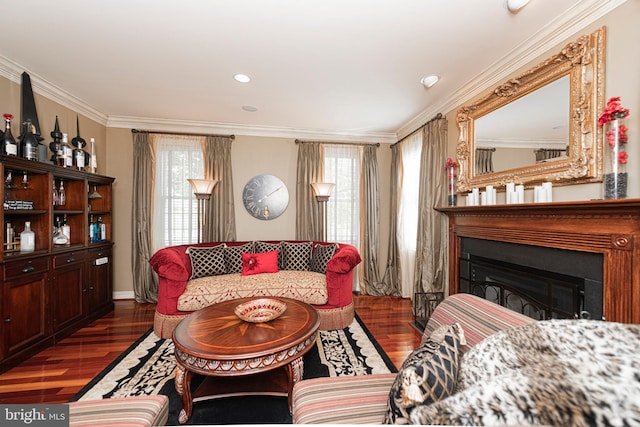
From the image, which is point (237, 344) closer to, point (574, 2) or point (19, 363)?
point (19, 363)

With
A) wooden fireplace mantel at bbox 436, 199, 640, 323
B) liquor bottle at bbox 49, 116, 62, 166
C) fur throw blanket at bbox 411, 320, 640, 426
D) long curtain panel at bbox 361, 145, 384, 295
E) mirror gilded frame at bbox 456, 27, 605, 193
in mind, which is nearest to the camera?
fur throw blanket at bbox 411, 320, 640, 426

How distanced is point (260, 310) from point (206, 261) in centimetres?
156

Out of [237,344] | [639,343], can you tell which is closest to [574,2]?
[639,343]

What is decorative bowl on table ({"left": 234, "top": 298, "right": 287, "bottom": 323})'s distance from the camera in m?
1.84

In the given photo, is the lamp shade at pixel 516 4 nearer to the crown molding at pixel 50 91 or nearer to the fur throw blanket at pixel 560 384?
the fur throw blanket at pixel 560 384

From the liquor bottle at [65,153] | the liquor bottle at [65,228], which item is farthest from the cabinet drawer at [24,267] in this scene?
the liquor bottle at [65,153]

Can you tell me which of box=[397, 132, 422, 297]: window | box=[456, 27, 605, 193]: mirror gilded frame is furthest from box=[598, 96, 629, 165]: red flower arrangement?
box=[397, 132, 422, 297]: window

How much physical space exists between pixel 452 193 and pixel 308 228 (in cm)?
214

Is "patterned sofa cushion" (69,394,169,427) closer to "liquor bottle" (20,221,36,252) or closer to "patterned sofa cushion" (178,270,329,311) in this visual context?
"patterned sofa cushion" (178,270,329,311)

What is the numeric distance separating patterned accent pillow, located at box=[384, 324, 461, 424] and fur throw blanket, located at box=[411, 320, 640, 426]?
9 cm

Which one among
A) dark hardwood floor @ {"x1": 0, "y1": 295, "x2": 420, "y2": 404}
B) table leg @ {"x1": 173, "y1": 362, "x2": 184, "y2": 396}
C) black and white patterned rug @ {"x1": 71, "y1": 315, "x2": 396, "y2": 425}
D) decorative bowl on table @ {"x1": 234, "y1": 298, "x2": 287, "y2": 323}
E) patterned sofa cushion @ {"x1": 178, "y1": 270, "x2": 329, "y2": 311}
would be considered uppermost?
decorative bowl on table @ {"x1": 234, "y1": 298, "x2": 287, "y2": 323}

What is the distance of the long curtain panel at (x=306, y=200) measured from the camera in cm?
401

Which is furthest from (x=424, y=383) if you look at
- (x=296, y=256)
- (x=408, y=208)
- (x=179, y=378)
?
(x=408, y=208)

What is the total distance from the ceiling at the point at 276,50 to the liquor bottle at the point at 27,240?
4.91 ft
